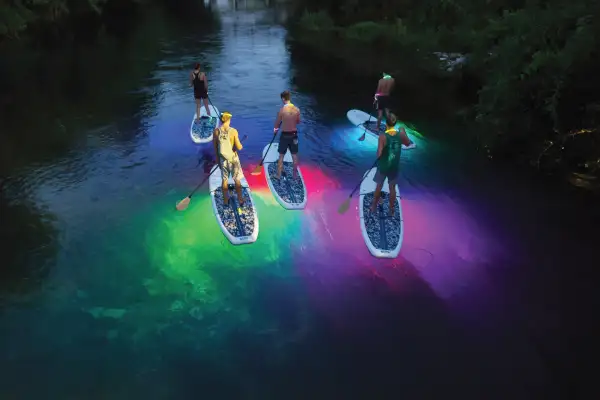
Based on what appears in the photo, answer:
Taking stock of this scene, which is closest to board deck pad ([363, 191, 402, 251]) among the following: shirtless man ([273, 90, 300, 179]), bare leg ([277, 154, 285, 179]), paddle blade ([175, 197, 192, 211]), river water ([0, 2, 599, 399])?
river water ([0, 2, 599, 399])

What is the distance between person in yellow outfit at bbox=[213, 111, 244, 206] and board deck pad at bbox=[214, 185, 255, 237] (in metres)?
0.27

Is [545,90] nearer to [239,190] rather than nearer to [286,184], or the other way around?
[286,184]

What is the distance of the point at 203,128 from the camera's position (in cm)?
1817

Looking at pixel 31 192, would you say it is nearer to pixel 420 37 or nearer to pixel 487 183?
pixel 487 183

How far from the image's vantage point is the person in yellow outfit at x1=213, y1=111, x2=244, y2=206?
38.3 feet

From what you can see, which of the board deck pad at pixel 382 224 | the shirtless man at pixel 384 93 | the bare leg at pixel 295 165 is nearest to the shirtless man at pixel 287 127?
the bare leg at pixel 295 165

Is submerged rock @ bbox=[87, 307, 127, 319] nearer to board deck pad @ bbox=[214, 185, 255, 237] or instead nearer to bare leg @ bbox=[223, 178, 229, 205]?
board deck pad @ bbox=[214, 185, 255, 237]

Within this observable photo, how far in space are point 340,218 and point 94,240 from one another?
6042 mm

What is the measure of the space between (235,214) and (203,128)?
7061 millimetres

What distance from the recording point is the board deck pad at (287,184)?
13.1m

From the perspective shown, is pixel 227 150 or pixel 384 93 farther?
pixel 384 93

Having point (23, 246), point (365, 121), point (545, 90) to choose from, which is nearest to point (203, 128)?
point (365, 121)

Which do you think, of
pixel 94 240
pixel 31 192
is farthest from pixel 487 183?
pixel 31 192

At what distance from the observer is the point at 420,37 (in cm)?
3575
